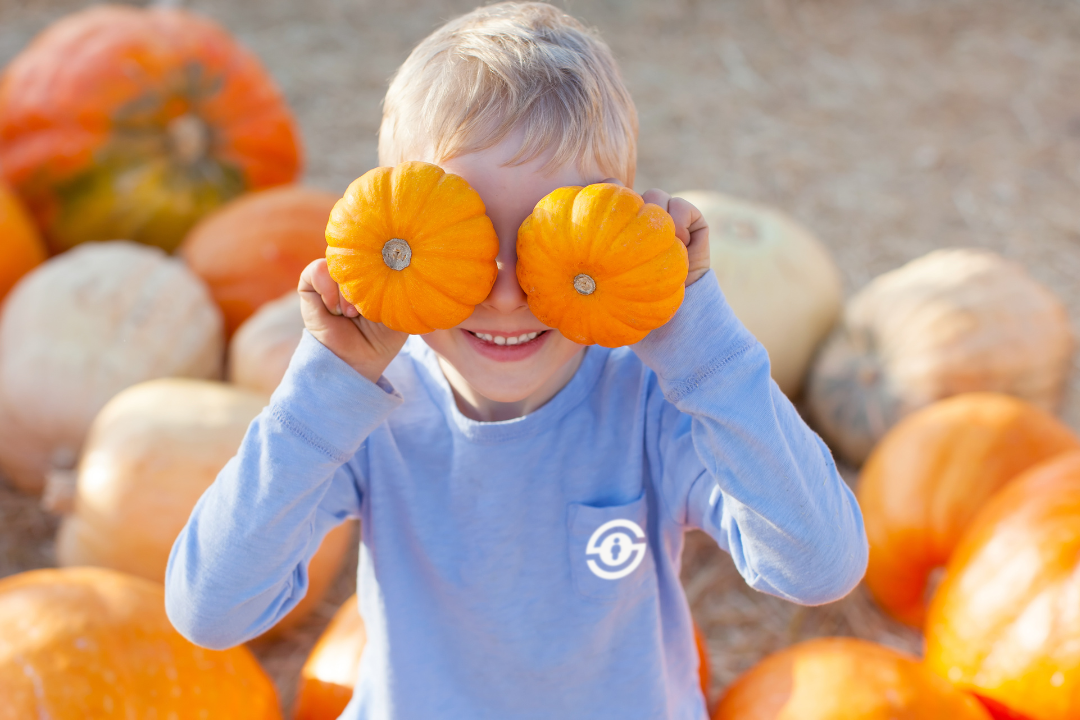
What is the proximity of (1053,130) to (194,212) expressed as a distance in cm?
455

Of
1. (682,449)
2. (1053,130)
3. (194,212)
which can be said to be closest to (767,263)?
(682,449)

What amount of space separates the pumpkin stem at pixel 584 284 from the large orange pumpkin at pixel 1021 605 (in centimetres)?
134

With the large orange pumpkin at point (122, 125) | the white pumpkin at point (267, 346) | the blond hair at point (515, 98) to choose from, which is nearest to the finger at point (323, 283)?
Result: the blond hair at point (515, 98)

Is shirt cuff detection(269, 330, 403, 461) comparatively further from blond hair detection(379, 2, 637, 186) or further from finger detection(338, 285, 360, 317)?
blond hair detection(379, 2, 637, 186)

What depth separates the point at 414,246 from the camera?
3.88 feet

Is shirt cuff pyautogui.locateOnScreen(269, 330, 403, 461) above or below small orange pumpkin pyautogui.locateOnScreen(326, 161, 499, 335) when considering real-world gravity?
below

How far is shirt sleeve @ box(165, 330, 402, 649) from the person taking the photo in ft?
4.52

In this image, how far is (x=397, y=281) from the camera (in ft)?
3.95

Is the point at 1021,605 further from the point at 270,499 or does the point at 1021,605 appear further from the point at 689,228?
the point at 270,499

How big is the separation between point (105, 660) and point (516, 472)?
0.89 metres

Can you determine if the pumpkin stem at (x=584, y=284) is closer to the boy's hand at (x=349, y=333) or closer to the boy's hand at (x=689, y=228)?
the boy's hand at (x=689, y=228)

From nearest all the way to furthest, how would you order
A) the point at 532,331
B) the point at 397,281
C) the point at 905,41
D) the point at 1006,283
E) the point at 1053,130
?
the point at 397,281, the point at 532,331, the point at 1006,283, the point at 1053,130, the point at 905,41

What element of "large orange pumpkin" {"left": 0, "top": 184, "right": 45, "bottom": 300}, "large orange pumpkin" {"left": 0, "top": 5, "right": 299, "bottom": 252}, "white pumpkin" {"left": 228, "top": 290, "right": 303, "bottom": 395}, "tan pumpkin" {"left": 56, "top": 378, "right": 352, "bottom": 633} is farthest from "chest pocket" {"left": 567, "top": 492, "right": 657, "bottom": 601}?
"large orange pumpkin" {"left": 0, "top": 5, "right": 299, "bottom": 252}

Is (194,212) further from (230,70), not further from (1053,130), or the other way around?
(1053,130)
